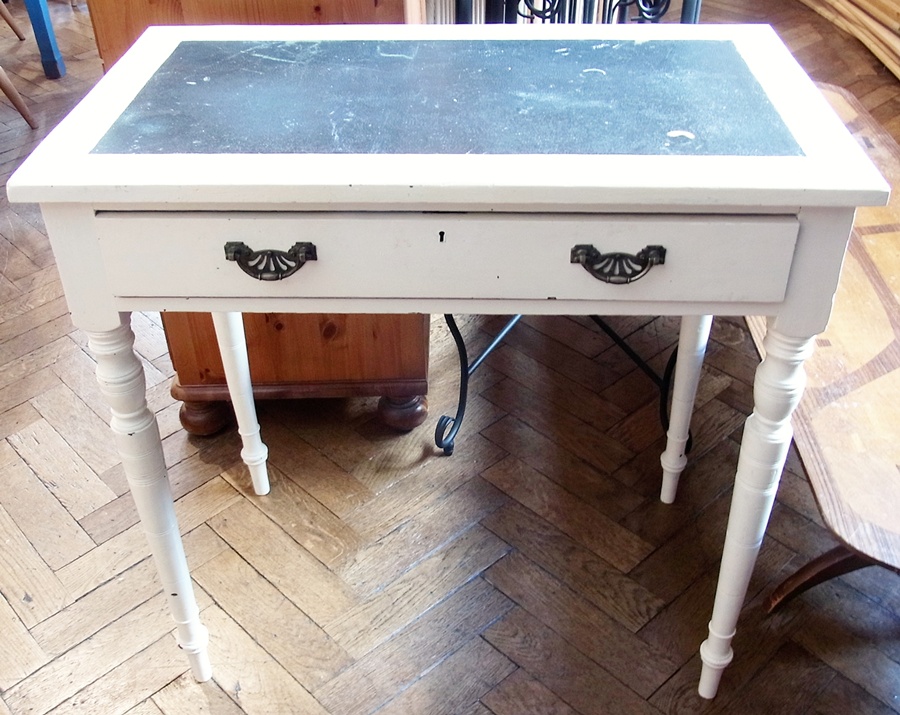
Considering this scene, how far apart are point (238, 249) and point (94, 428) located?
2.99ft

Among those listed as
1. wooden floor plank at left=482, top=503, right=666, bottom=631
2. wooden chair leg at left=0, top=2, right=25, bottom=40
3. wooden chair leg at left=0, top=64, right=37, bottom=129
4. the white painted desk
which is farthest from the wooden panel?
wooden chair leg at left=0, top=2, right=25, bottom=40

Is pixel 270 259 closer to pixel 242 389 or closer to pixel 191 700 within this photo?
pixel 242 389

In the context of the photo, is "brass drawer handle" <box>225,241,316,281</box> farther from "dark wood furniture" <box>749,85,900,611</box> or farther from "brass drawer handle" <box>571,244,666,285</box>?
"dark wood furniture" <box>749,85,900,611</box>

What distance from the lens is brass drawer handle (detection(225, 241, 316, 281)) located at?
853 mm

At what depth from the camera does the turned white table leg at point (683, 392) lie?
1254mm

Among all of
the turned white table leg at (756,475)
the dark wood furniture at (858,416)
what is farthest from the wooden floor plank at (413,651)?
the dark wood furniture at (858,416)

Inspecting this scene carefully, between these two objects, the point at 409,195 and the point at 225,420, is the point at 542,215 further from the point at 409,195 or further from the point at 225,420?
the point at 225,420

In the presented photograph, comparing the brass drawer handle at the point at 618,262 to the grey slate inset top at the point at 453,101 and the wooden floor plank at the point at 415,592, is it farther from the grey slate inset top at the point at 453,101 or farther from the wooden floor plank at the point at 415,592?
the wooden floor plank at the point at 415,592

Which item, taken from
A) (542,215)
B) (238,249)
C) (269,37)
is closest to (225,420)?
(269,37)

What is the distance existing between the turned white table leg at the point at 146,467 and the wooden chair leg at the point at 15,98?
1876 millimetres

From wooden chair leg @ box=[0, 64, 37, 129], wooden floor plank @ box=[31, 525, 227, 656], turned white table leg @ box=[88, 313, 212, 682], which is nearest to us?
turned white table leg @ box=[88, 313, 212, 682]

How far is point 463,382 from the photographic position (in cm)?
152

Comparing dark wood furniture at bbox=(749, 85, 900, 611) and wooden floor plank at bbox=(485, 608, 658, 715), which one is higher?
dark wood furniture at bbox=(749, 85, 900, 611)

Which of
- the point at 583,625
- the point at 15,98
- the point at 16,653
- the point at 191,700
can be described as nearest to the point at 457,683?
the point at 583,625
